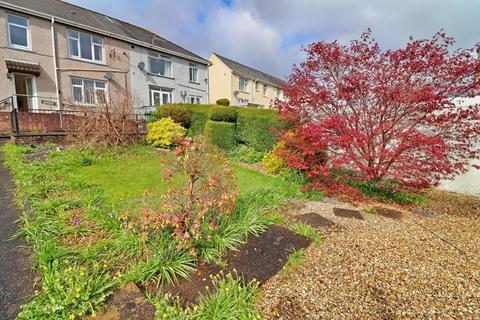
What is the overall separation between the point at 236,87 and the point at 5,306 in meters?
26.0

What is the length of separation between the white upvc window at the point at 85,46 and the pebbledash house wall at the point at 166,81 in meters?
2.07

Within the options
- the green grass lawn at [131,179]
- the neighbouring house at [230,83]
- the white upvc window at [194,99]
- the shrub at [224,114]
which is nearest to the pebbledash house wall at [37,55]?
the green grass lawn at [131,179]

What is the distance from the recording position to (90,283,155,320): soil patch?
2.06 metres

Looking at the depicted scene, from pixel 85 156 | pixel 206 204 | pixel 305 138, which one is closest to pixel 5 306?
pixel 206 204

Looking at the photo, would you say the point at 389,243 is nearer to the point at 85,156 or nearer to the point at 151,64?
the point at 85,156

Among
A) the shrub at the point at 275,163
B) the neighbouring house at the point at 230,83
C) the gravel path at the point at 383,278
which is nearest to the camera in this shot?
the gravel path at the point at 383,278

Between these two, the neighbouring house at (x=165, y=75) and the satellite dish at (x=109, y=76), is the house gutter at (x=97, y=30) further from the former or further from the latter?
the satellite dish at (x=109, y=76)

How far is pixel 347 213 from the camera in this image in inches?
185

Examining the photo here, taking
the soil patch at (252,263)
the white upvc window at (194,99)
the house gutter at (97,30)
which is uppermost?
the house gutter at (97,30)

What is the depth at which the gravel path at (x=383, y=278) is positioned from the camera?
7.41 ft

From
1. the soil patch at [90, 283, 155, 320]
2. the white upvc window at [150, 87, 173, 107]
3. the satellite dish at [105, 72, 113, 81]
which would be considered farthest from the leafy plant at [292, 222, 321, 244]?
the white upvc window at [150, 87, 173, 107]

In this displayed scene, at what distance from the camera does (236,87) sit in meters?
26.3

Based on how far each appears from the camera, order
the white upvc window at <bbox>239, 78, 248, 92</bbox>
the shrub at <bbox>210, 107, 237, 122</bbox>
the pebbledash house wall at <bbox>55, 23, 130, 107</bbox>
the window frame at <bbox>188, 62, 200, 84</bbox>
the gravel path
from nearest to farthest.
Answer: the gravel path → the shrub at <bbox>210, 107, 237, 122</bbox> → the pebbledash house wall at <bbox>55, 23, 130, 107</bbox> → the window frame at <bbox>188, 62, 200, 84</bbox> → the white upvc window at <bbox>239, 78, 248, 92</bbox>

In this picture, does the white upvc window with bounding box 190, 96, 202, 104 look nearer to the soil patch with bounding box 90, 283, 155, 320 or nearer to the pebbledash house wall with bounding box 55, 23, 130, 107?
the pebbledash house wall with bounding box 55, 23, 130, 107
